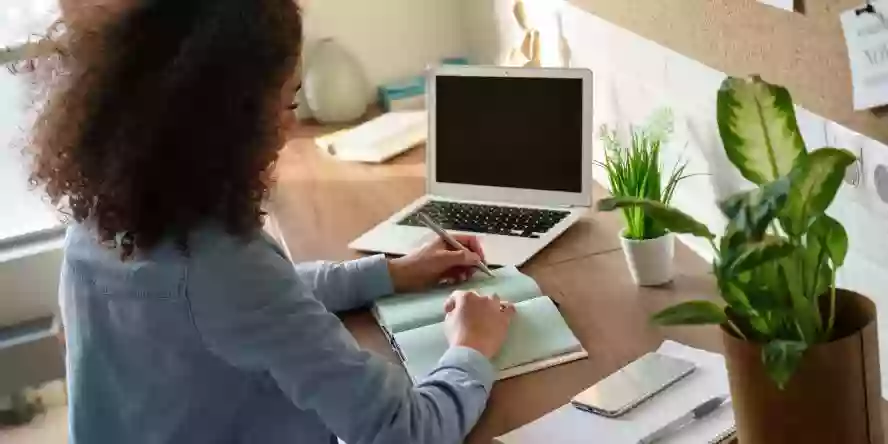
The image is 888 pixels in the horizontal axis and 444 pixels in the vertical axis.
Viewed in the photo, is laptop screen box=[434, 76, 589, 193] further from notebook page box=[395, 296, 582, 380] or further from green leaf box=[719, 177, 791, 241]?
green leaf box=[719, 177, 791, 241]

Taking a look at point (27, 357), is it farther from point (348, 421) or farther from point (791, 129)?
point (791, 129)

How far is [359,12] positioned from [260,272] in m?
1.60

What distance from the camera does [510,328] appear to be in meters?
1.34

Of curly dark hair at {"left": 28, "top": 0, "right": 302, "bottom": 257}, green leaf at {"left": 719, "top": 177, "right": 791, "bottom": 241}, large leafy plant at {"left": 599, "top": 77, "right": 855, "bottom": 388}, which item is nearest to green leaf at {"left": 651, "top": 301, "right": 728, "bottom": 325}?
large leafy plant at {"left": 599, "top": 77, "right": 855, "bottom": 388}

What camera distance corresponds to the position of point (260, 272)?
3.37ft

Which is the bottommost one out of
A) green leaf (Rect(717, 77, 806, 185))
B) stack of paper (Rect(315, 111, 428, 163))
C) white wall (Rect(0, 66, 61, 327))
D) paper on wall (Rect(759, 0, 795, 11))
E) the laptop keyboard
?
white wall (Rect(0, 66, 61, 327))

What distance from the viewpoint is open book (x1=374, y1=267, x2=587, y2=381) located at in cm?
127

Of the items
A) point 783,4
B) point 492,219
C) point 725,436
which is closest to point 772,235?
point 725,436

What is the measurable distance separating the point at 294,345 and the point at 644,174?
69 cm

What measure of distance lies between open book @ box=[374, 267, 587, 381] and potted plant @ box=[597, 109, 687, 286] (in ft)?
0.50

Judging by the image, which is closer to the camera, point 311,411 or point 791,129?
point 791,129

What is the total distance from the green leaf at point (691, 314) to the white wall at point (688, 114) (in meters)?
0.36

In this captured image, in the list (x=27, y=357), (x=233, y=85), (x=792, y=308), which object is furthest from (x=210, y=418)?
(x=27, y=357)

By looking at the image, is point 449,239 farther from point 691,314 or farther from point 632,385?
point 691,314
